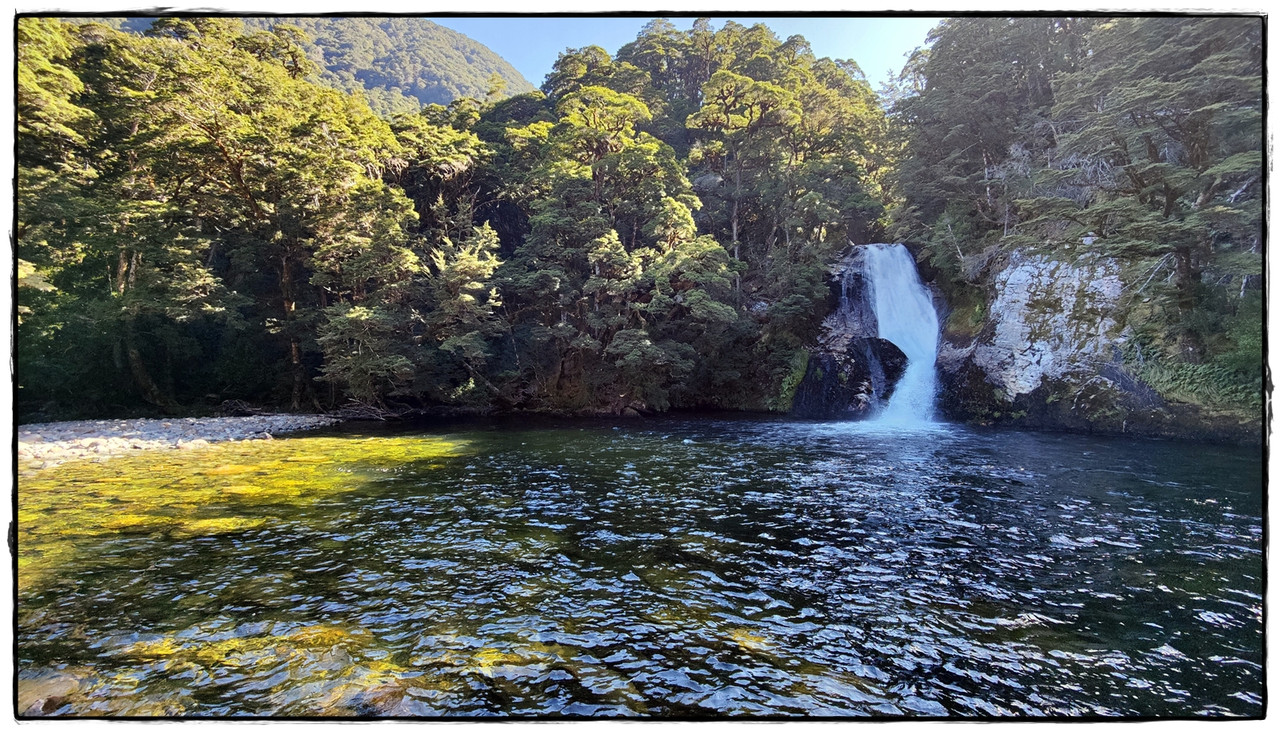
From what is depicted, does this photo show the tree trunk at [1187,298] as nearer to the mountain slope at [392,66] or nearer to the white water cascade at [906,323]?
the white water cascade at [906,323]

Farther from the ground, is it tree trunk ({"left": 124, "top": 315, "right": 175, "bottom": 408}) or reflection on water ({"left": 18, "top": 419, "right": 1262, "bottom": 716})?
tree trunk ({"left": 124, "top": 315, "right": 175, "bottom": 408})

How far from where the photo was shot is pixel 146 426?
13445 millimetres

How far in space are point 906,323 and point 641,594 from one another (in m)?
17.0

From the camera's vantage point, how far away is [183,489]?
7.48 m

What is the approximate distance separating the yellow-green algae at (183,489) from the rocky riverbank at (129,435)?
69cm

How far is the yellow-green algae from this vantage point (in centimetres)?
553

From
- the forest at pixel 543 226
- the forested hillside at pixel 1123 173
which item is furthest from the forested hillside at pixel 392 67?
the forested hillside at pixel 1123 173

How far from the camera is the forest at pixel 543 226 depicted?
13422 millimetres

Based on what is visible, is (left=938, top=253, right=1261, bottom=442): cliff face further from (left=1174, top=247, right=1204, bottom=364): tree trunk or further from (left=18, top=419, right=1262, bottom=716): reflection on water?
(left=18, top=419, right=1262, bottom=716): reflection on water

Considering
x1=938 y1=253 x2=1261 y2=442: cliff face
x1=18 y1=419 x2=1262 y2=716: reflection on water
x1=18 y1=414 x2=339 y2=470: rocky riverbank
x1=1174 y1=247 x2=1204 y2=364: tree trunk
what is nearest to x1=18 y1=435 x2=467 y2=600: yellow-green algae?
x1=18 y1=419 x2=1262 y2=716: reflection on water

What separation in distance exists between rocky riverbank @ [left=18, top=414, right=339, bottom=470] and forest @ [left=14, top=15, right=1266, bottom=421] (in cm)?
194

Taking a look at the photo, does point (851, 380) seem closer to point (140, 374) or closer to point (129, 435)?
point (129, 435)

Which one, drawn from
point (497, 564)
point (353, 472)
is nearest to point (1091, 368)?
point (497, 564)

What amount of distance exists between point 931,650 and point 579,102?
21.0m
